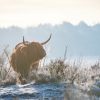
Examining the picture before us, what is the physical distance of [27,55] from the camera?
1485 cm

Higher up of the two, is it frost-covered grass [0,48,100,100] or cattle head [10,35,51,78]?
cattle head [10,35,51,78]

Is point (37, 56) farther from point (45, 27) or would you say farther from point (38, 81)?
point (45, 27)

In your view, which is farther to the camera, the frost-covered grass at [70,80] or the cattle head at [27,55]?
the cattle head at [27,55]

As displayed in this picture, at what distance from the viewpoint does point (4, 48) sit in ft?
62.1

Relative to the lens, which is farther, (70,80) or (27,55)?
(27,55)

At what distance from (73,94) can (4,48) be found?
927cm

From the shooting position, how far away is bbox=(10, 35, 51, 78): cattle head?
14883mm

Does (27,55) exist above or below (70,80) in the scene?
above

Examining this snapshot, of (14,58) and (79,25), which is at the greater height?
(79,25)

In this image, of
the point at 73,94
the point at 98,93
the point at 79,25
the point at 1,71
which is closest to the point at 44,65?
the point at 1,71

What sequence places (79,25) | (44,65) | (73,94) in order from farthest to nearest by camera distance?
(79,25), (44,65), (73,94)

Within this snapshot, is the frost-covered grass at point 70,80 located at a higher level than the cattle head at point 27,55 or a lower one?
lower

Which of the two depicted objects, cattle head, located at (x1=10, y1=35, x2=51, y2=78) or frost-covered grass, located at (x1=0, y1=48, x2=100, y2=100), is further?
cattle head, located at (x1=10, y1=35, x2=51, y2=78)

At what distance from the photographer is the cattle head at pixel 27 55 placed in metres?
14.9
